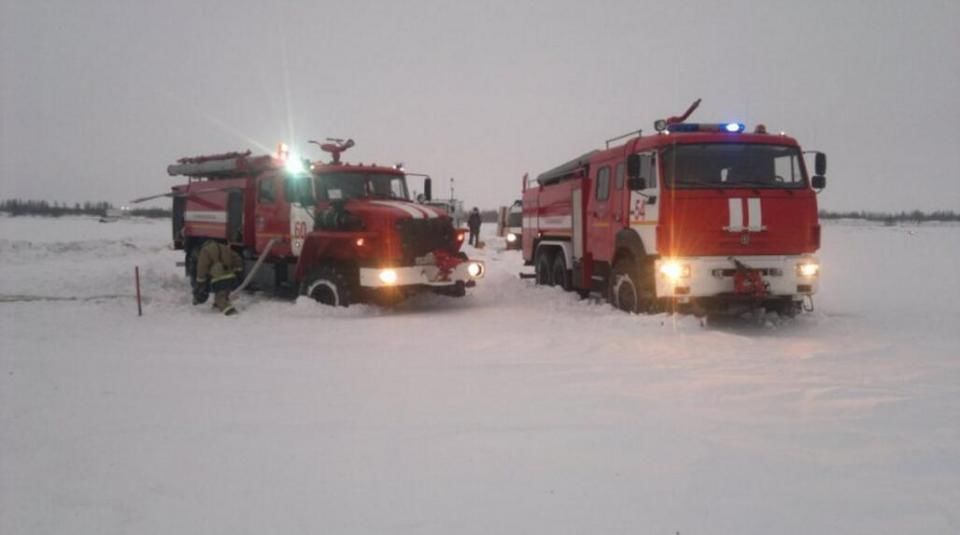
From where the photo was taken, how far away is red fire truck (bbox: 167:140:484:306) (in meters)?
10.7

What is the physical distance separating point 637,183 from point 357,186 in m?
4.91

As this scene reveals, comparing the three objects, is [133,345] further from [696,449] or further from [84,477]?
[696,449]

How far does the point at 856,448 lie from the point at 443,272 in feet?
24.2

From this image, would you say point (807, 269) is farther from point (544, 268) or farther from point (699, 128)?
point (544, 268)

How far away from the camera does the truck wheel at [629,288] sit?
967 cm

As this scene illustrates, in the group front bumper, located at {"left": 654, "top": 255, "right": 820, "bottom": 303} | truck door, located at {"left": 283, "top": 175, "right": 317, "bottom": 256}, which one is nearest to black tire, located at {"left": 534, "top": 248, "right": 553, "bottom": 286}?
truck door, located at {"left": 283, "top": 175, "right": 317, "bottom": 256}

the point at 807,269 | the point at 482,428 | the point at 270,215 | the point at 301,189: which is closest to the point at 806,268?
the point at 807,269

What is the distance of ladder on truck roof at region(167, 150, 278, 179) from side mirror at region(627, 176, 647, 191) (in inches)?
267

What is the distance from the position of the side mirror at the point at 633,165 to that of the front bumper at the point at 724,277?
4.24ft

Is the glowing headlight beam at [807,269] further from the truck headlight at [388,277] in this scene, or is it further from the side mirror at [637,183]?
the truck headlight at [388,277]

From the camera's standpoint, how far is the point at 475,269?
11.5 metres

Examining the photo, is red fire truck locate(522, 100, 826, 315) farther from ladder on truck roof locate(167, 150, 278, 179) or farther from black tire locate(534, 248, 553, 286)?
ladder on truck roof locate(167, 150, 278, 179)

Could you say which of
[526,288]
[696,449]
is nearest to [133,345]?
[696,449]

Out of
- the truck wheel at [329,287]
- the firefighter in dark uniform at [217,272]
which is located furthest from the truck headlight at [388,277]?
the firefighter in dark uniform at [217,272]
